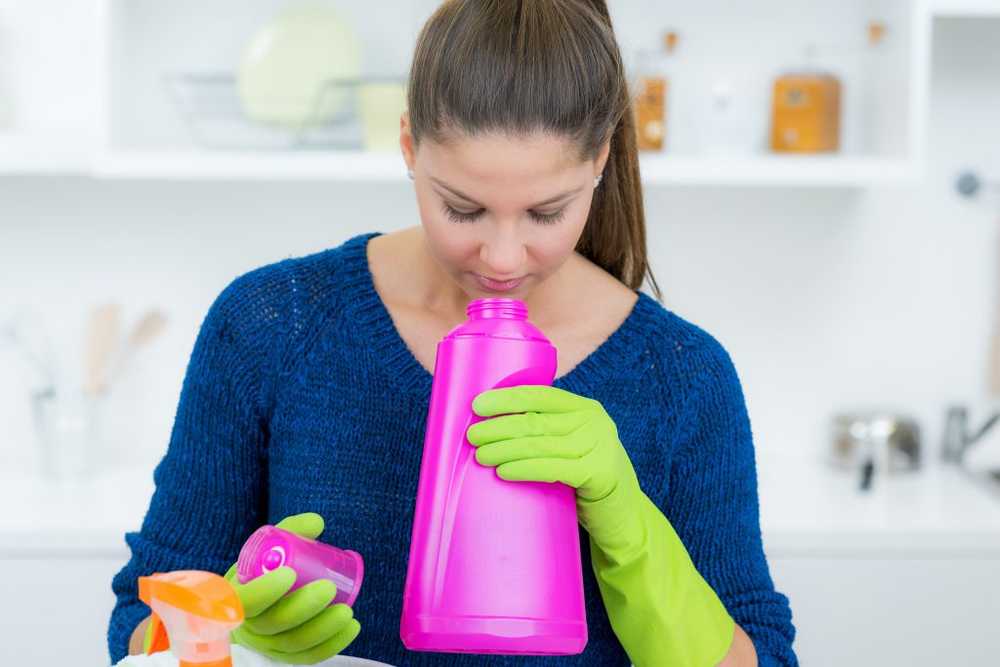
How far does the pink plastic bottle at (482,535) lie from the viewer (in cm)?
77

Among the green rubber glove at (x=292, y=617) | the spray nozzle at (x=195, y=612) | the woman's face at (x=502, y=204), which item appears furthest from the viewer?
the woman's face at (x=502, y=204)

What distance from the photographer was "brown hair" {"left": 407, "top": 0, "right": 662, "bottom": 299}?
86 cm

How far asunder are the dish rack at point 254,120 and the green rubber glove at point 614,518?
103 cm

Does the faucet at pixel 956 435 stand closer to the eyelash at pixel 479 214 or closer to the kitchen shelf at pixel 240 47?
the kitchen shelf at pixel 240 47

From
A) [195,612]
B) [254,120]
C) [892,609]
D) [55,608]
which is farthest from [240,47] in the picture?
[195,612]

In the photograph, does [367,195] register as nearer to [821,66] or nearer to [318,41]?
[318,41]

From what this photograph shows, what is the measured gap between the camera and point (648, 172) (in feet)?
5.71

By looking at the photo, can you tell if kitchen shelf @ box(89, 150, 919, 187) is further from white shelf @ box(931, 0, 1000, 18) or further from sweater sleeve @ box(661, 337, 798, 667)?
sweater sleeve @ box(661, 337, 798, 667)

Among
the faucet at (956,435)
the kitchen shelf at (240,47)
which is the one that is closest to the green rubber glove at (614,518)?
the kitchen shelf at (240,47)

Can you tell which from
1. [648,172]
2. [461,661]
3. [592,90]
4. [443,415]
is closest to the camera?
[443,415]

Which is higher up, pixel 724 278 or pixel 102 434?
pixel 724 278

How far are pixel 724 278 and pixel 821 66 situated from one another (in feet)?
1.26

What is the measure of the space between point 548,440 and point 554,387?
15 centimetres

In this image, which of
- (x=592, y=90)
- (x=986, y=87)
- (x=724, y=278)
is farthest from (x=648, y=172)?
(x=592, y=90)
